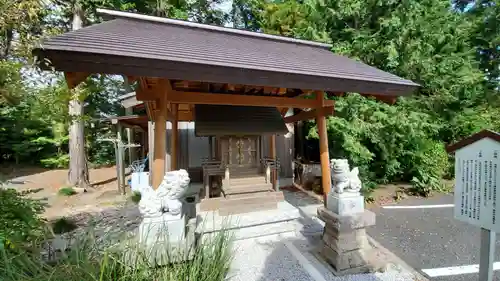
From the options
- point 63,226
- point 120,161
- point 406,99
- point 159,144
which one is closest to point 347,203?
point 159,144

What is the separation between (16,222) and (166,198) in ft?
4.52

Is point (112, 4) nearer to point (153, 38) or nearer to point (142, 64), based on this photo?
point (153, 38)

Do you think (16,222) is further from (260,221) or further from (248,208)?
(260,221)

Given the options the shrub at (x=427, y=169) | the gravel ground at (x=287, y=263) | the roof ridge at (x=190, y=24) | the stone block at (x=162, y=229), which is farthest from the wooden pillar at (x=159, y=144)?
the shrub at (x=427, y=169)

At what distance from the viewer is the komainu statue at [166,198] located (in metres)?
2.32

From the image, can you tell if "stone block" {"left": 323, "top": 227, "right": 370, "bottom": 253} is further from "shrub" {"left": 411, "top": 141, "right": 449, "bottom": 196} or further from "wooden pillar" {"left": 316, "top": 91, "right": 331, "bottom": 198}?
"shrub" {"left": 411, "top": 141, "right": 449, "bottom": 196}

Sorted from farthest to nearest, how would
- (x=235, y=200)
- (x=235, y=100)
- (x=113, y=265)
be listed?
(x=235, y=200)
(x=235, y=100)
(x=113, y=265)

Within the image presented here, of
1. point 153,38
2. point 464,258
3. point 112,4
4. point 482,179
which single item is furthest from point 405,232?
point 112,4

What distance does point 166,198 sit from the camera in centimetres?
239

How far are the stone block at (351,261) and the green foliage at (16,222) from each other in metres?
3.35

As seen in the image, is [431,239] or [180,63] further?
[431,239]

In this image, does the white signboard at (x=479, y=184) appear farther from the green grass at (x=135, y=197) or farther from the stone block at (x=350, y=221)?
the green grass at (x=135, y=197)

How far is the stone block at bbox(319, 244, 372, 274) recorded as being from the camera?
2.89 m

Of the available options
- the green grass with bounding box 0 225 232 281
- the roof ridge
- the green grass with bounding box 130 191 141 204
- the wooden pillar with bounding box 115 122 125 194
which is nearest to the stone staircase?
the green grass with bounding box 0 225 232 281
